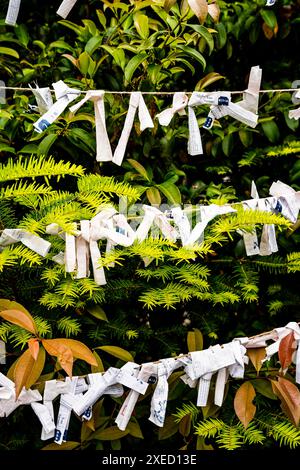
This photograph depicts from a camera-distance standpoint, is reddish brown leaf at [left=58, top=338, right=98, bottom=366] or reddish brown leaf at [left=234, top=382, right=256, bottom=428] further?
reddish brown leaf at [left=234, top=382, right=256, bottom=428]

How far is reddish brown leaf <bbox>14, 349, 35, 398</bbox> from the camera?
43.6 inches

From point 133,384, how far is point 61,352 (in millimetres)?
203

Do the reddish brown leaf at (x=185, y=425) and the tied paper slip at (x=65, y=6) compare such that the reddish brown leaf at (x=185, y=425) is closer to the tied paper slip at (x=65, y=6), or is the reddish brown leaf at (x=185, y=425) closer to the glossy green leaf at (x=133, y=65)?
the glossy green leaf at (x=133, y=65)

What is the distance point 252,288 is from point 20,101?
783 mm

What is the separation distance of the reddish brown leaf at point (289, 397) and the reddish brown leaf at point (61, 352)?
1.48 feet

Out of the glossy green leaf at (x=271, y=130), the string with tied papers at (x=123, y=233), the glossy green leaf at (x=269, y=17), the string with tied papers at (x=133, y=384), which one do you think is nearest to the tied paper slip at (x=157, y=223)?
the string with tied papers at (x=123, y=233)

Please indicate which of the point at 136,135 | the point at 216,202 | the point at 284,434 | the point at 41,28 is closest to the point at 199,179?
the point at 136,135

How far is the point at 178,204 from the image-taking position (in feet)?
4.82

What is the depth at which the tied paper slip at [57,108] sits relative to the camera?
1.30 meters

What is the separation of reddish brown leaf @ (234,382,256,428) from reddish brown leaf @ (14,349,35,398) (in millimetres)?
426

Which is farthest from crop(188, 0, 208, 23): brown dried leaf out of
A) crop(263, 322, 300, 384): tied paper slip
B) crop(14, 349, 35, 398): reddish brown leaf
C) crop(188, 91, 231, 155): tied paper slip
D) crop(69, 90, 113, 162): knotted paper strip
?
crop(14, 349, 35, 398): reddish brown leaf

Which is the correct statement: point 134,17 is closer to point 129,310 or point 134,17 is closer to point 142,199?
point 142,199

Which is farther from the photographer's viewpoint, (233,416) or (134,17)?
(134,17)

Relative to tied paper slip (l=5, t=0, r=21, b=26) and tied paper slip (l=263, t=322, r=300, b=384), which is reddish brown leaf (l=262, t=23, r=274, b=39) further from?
tied paper slip (l=263, t=322, r=300, b=384)
